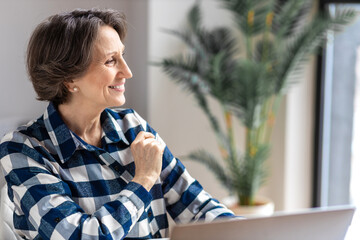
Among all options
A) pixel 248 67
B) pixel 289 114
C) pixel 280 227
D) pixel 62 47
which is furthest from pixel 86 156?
pixel 289 114

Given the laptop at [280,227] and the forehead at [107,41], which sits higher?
the forehead at [107,41]

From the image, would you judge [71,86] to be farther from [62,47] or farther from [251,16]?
[251,16]

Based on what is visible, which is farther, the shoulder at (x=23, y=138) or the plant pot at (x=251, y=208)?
the plant pot at (x=251, y=208)

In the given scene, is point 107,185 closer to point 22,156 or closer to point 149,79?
point 22,156

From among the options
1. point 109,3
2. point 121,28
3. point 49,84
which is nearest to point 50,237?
point 49,84

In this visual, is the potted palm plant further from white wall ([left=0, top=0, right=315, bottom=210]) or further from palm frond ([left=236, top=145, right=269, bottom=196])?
white wall ([left=0, top=0, right=315, bottom=210])

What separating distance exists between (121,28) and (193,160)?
7.58 ft

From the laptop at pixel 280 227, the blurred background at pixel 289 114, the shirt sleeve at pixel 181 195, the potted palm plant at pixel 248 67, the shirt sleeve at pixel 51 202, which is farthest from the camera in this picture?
the blurred background at pixel 289 114

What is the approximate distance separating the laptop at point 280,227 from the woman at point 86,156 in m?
0.31

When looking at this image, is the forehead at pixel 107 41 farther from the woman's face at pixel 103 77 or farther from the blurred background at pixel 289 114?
the blurred background at pixel 289 114

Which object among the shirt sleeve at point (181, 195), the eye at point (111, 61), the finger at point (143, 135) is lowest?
the shirt sleeve at point (181, 195)

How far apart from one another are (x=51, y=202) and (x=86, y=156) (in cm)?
20

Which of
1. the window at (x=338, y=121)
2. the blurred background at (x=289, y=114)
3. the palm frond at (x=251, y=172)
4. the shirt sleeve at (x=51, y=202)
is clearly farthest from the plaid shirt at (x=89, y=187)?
the window at (x=338, y=121)

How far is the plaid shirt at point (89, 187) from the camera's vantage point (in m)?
1.31
